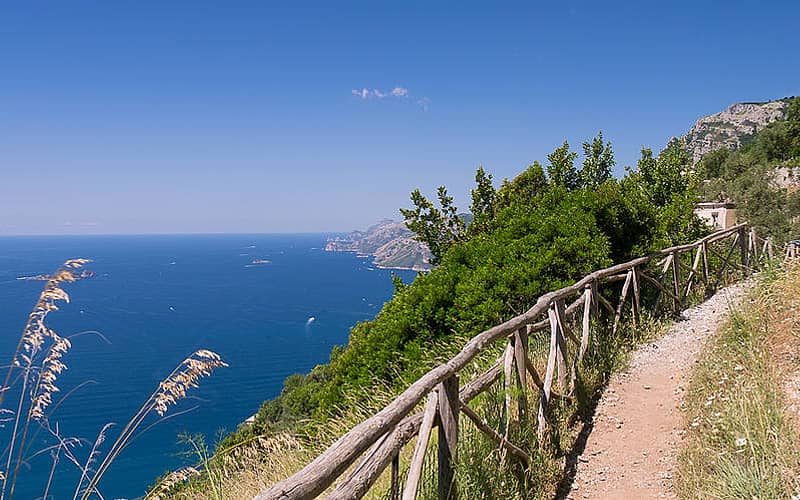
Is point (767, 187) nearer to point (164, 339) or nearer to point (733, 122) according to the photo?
point (164, 339)

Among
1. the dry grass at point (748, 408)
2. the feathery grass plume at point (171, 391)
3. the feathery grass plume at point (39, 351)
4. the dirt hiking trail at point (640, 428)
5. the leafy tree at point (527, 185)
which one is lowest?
the dirt hiking trail at point (640, 428)

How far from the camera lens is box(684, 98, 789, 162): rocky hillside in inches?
5477

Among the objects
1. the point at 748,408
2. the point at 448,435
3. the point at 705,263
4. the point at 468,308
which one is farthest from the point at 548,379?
the point at 705,263

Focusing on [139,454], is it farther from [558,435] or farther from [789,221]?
[789,221]

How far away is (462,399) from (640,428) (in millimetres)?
3165

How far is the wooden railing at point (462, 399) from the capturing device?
7.65ft

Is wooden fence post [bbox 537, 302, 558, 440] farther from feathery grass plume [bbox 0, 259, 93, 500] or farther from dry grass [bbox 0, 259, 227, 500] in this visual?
feathery grass plume [bbox 0, 259, 93, 500]

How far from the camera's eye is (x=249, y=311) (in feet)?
348

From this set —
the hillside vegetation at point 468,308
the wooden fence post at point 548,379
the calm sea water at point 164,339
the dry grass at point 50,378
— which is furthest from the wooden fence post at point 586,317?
the dry grass at point 50,378

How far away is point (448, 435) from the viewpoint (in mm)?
3289

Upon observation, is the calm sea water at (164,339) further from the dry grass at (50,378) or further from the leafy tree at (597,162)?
the leafy tree at (597,162)

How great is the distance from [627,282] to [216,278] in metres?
164

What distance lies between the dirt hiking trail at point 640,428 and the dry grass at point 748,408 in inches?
12.0

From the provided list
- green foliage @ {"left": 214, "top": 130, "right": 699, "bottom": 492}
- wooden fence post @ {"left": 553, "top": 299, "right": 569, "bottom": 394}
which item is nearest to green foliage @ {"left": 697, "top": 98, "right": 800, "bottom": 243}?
green foliage @ {"left": 214, "top": 130, "right": 699, "bottom": 492}
